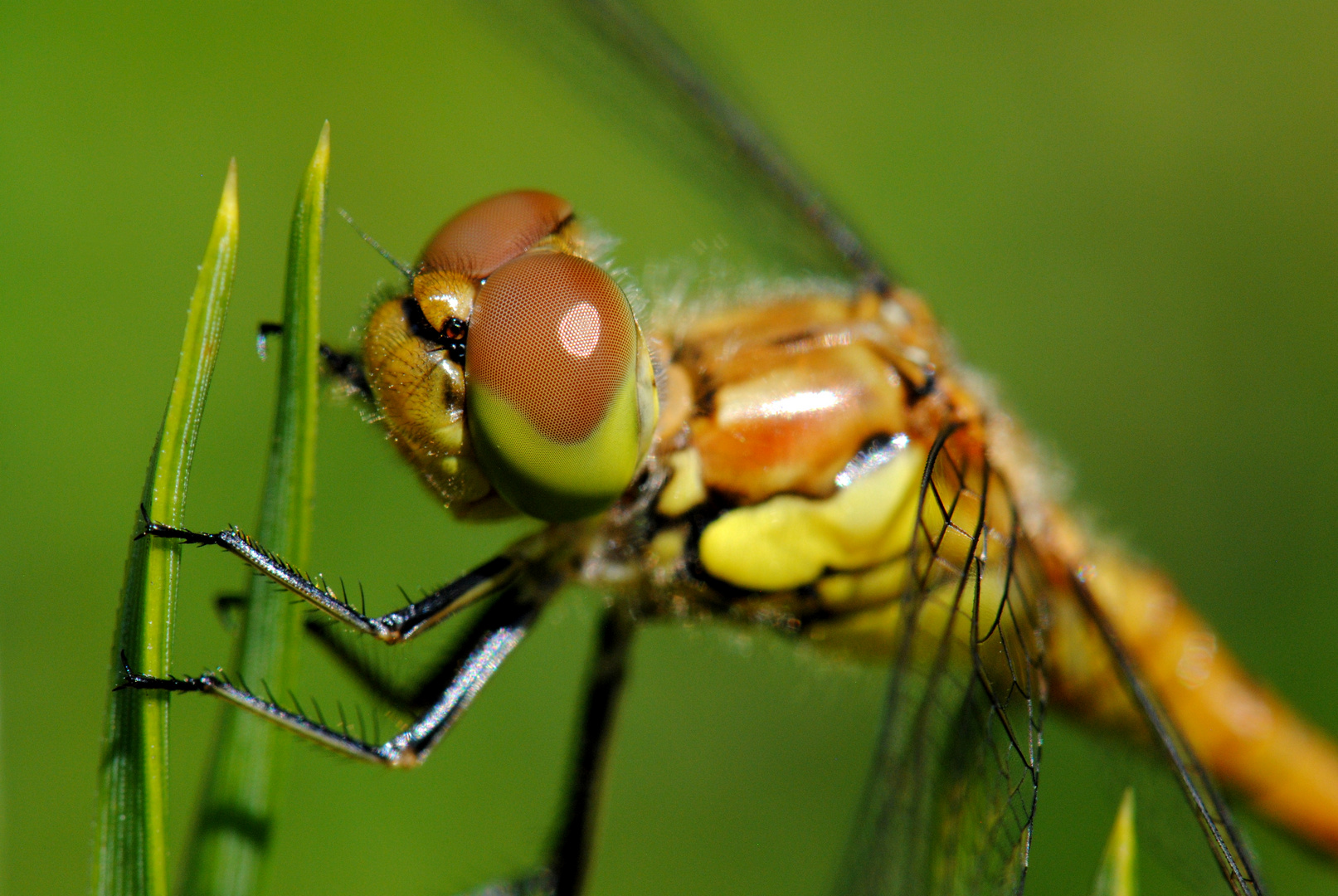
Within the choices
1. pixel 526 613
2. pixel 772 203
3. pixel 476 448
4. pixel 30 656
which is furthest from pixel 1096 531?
pixel 30 656

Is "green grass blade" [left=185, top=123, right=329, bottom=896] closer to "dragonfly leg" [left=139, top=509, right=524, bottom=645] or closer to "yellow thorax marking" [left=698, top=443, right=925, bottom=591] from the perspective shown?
"dragonfly leg" [left=139, top=509, right=524, bottom=645]

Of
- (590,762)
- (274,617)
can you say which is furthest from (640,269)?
(274,617)

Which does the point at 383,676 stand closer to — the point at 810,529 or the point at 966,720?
the point at 810,529

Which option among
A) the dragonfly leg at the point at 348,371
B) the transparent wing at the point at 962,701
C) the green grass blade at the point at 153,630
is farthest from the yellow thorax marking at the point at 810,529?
the green grass blade at the point at 153,630

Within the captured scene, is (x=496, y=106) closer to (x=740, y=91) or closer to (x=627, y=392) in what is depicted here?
(x=740, y=91)

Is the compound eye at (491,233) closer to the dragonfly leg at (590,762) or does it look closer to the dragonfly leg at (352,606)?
the dragonfly leg at (352,606)

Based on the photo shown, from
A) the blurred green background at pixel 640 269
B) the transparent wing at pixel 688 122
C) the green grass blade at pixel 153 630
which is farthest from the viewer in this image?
the blurred green background at pixel 640 269
